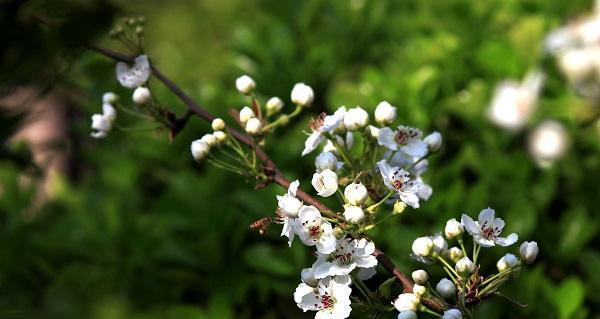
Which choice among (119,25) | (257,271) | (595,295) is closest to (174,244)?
(257,271)

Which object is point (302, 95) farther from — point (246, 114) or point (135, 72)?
point (135, 72)

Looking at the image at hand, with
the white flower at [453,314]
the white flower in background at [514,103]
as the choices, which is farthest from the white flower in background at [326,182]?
the white flower in background at [514,103]

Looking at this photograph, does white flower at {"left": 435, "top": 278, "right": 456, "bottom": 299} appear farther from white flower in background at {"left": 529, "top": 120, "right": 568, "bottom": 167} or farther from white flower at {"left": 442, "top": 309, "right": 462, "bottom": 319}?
white flower in background at {"left": 529, "top": 120, "right": 568, "bottom": 167}

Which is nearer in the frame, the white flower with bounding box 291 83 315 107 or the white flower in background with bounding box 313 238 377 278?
the white flower in background with bounding box 313 238 377 278

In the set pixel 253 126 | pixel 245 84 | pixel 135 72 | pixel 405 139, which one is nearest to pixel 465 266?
pixel 405 139

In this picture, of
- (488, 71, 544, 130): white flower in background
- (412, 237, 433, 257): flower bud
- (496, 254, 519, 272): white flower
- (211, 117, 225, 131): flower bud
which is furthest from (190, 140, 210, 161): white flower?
(488, 71, 544, 130): white flower in background

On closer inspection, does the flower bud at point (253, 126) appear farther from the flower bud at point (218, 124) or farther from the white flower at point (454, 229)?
the white flower at point (454, 229)
